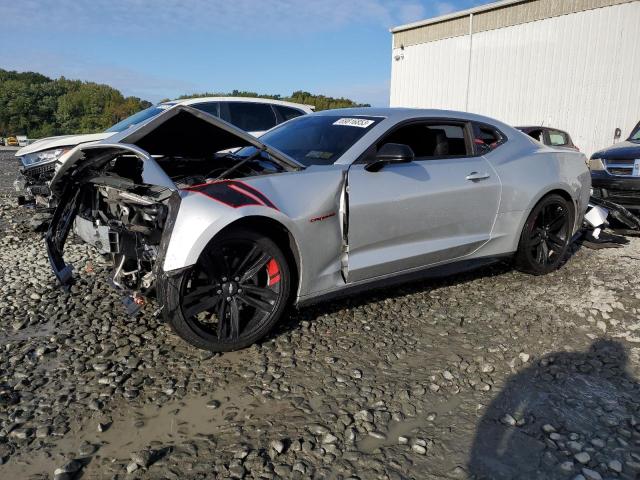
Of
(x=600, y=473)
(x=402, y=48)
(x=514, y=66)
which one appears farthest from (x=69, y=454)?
(x=402, y=48)

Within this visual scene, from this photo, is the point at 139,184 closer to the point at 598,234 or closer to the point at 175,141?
the point at 175,141

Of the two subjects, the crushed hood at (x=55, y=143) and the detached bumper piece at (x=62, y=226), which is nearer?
the detached bumper piece at (x=62, y=226)

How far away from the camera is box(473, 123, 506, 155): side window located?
4.51 m

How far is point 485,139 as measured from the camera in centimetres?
460

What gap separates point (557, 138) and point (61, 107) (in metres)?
45.8

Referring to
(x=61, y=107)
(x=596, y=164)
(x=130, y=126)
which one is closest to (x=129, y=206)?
(x=130, y=126)

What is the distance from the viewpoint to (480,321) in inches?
154

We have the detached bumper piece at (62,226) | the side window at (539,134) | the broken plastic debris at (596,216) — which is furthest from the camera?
the side window at (539,134)

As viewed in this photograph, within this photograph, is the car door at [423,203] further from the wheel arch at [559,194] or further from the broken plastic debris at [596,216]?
the broken plastic debris at [596,216]

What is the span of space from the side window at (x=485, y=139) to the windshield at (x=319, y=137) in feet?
→ 3.37

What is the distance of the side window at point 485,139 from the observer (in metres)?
4.51

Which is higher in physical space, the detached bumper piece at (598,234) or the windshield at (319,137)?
the windshield at (319,137)

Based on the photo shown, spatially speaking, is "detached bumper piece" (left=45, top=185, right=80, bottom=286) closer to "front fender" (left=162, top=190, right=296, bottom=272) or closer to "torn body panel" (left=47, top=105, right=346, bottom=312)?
"torn body panel" (left=47, top=105, right=346, bottom=312)

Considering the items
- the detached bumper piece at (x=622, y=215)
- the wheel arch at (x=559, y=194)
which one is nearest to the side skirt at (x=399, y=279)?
the wheel arch at (x=559, y=194)
